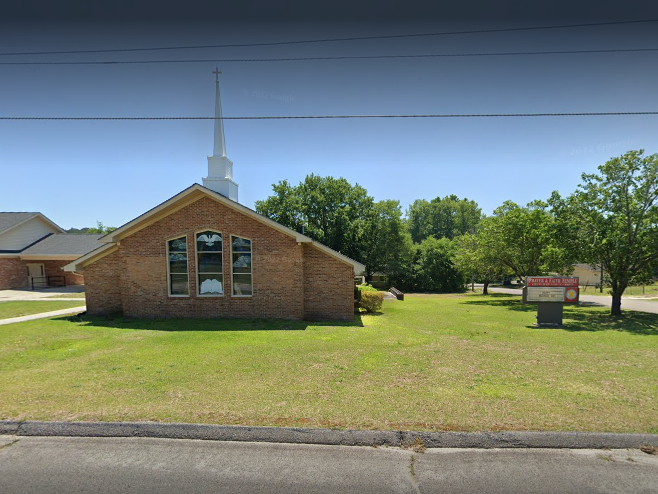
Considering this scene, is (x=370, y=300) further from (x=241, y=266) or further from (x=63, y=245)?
(x=63, y=245)

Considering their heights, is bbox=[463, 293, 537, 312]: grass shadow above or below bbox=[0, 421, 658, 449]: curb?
below

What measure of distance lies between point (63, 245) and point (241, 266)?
26454 millimetres

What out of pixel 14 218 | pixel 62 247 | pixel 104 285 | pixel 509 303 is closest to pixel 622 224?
pixel 509 303

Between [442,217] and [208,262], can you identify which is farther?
[442,217]

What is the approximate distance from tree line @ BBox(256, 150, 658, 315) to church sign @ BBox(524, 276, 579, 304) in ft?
12.9

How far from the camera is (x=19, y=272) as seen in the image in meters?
28.2

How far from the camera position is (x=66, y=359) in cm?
768

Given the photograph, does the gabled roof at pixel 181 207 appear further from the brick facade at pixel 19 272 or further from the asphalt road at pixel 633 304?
the asphalt road at pixel 633 304

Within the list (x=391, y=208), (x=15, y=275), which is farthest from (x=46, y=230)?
(x=391, y=208)

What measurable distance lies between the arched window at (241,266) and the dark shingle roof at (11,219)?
2699 cm

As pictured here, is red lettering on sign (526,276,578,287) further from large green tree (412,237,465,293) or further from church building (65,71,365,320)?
large green tree (412,237,465,293)

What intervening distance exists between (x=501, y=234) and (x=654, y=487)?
2653 cm

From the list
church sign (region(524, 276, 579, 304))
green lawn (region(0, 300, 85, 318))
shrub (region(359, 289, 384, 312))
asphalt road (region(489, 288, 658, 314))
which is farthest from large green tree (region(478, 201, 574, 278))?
green lawn (region(0, 300, 85, 318))

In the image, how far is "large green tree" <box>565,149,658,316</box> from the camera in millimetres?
14891
